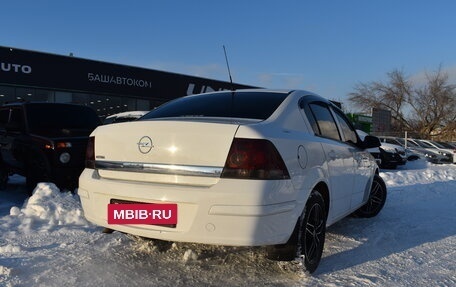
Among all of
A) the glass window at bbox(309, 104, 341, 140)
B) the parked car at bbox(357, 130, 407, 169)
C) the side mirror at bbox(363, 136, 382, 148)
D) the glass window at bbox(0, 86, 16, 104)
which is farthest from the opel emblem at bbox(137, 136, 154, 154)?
the glass window at bbox(0, 86, 16, 104)

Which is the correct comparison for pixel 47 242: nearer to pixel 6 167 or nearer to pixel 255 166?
pixel 255 166

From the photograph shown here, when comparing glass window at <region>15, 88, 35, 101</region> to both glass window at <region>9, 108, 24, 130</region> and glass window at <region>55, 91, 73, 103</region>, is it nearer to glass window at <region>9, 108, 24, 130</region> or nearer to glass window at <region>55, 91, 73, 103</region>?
glass window at <region>55, 91, 73, 103</region>

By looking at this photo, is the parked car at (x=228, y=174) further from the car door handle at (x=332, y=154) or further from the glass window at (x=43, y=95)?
the glass window at (x=43, y=95)

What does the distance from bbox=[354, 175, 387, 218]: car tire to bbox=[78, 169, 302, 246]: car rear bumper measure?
2.98 m

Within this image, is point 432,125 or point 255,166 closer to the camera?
point 255,166

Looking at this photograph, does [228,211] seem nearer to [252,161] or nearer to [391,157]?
[252,161]

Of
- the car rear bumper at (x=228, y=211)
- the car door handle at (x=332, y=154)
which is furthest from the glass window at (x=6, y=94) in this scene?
the car rear bumper at (x=228, y=211)

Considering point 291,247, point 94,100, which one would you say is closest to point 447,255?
point 291,247

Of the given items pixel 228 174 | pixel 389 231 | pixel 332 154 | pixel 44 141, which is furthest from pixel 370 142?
pixel 44 141

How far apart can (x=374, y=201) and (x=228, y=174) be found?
143 inches

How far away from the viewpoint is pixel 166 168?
3244mm

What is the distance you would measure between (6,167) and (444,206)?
715 centimetres

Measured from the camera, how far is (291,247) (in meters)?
3.36

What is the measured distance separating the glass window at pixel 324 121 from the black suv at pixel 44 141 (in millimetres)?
3758
